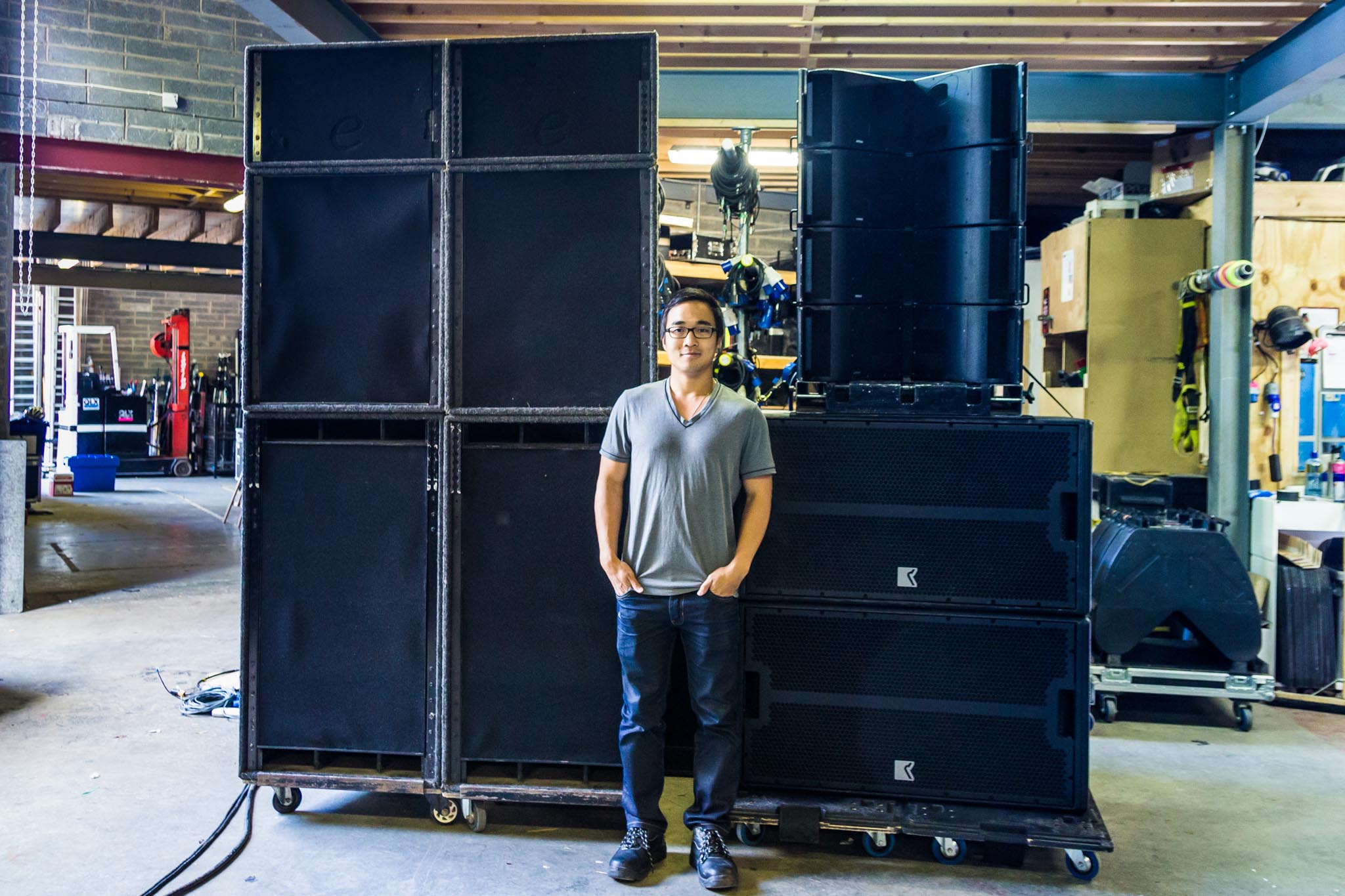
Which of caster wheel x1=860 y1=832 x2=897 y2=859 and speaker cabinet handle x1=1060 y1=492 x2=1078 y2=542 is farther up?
speaker cabinet handle x1=1060 y1=492 x2=1078 y2=542

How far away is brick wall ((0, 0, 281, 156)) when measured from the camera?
715 cm

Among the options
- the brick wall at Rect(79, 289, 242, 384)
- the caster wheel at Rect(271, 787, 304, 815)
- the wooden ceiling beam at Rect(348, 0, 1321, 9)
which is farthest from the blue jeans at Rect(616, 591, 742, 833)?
the brick wall at Rect(79, 289, 242, 384)

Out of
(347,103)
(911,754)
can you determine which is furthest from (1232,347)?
(347,103)

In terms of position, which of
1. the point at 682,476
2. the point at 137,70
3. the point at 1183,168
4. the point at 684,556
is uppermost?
the point at 137,70

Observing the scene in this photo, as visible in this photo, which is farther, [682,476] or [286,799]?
[286,799]

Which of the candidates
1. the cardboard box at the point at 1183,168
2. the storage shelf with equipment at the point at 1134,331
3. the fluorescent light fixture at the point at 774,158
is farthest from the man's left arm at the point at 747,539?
the fluorescent light fixture at the point at 774,158

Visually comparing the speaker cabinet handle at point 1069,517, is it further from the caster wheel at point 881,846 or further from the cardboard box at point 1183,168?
the cardboard box at point 1183,168

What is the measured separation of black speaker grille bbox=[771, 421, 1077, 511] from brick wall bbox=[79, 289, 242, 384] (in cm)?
1654

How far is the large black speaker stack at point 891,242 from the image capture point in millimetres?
3148

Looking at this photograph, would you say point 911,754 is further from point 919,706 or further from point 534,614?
point 534,614

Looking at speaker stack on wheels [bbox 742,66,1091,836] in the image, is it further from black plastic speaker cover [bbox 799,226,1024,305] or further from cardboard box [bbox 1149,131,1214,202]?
cardboard box [bbox 1149,131,1214,202]

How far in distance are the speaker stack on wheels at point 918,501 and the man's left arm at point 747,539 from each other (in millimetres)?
239

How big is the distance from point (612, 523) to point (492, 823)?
1.20 metres

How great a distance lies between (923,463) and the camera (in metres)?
3.05
